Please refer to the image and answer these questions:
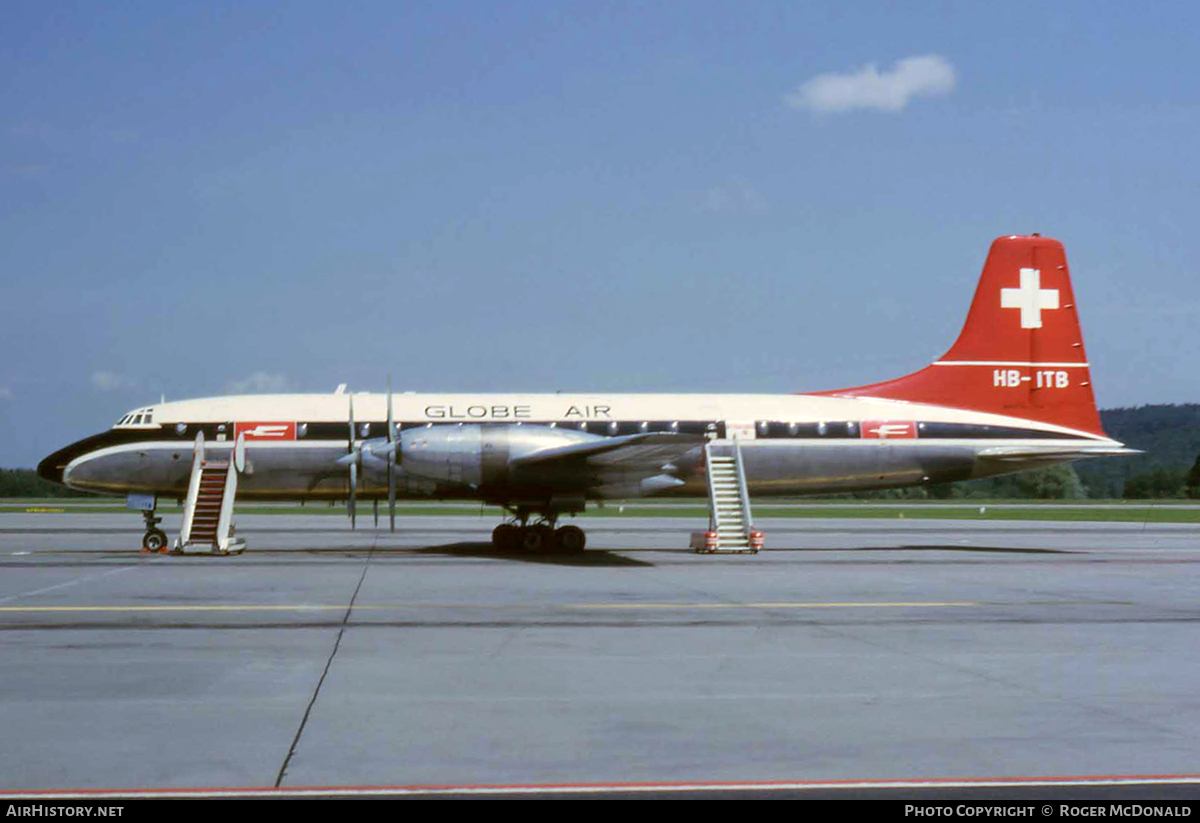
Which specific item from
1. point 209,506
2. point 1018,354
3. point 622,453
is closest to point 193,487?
point 209,506

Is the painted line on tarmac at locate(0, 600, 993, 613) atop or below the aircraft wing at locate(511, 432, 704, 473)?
below

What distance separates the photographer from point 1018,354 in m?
34.3

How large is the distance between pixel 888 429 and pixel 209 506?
61.3 ft

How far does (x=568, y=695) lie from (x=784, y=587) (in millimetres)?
11126

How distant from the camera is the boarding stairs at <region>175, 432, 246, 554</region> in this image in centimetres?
2773

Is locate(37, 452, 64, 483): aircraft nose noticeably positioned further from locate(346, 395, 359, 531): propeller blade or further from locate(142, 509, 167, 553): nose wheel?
locate(346, 395, 359, 531): propeller blade

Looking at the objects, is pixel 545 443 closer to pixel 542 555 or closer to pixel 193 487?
pixel 542 555

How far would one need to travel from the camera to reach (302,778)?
7.53m

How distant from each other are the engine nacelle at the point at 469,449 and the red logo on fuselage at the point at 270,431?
3942 mm

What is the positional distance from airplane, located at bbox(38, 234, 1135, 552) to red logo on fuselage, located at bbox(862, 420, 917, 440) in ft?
0.14

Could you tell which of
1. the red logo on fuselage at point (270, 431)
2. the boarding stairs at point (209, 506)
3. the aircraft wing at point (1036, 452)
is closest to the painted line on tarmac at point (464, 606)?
the boarding stairs at point (209, 506)

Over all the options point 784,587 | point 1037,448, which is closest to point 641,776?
A: point 784,587

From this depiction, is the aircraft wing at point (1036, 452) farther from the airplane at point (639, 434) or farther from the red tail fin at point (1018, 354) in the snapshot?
the red tail fin at point (1018, 354)

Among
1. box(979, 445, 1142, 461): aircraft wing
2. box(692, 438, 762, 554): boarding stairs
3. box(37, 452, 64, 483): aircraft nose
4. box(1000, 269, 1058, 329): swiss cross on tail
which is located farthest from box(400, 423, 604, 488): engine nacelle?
box(1000, 269, 1058, 329): swiss cross on tail
